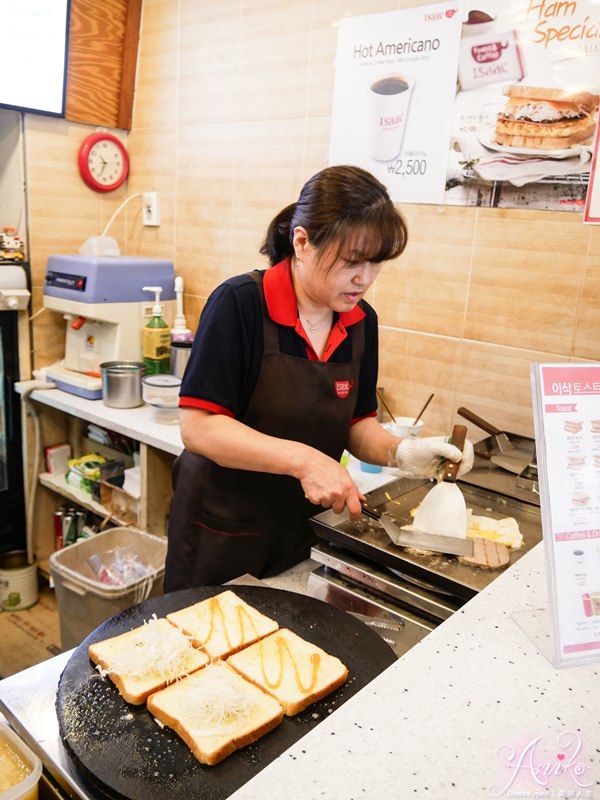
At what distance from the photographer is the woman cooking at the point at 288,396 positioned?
4.67 feet

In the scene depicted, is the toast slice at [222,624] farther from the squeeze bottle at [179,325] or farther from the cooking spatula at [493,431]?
the squeeze bottle at [179,325]

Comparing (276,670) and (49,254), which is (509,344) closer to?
(276,670)

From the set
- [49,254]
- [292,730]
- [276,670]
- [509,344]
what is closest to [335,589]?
[276,670]

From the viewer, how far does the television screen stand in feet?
8.93

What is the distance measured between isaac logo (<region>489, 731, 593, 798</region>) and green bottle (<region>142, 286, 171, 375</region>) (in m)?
2.50

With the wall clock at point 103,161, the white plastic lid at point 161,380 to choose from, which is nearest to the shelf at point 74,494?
the white plastic lid at point 161,380

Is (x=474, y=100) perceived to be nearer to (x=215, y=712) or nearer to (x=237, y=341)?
(x=237, y=341)

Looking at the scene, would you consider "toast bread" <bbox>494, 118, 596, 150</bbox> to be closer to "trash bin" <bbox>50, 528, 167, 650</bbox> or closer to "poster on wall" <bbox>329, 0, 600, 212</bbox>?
"poster on wall" <bbox>329, 0, 600, 212</bbox>

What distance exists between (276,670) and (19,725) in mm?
399

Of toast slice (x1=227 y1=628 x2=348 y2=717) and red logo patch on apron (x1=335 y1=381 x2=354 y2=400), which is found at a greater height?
red logo patch on apron (x1=335 y1=381 x2=354 y2=400)

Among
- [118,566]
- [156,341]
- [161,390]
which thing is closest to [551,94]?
[161,390]

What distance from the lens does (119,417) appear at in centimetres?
270

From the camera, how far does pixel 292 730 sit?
3.09 feet

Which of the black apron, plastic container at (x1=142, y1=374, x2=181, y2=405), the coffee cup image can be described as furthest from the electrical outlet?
the black apron
